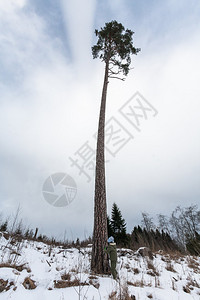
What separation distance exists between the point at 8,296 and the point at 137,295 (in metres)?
2.01

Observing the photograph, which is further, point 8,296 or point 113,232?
point 113,232

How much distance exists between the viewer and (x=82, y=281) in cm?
270

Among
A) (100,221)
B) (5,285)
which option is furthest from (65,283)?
(100,221)

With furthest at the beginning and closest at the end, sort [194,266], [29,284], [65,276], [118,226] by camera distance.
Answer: [118,226] < [194,266] < [65,276] < [29,284]

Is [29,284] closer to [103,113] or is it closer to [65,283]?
[65,283]

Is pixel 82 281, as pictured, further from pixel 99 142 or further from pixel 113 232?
Answer: pixel 113 232

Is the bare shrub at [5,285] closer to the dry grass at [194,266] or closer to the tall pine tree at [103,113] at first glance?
the tall pine tree at [103,113]

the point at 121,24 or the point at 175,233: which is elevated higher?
the point at 121,24

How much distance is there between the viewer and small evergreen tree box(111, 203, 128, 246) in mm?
15680

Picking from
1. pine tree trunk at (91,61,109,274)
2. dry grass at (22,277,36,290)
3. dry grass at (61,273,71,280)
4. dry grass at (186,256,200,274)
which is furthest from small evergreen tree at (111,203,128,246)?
dry grass at (22,277,36,290)

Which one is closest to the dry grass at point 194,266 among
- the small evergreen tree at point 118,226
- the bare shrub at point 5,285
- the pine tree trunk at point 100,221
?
the pine tree trunk at point 100,221

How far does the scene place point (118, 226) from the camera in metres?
16.9

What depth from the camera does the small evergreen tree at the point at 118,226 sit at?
51.4 feet

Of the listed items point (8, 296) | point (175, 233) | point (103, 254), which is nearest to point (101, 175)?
point (103, 254)
